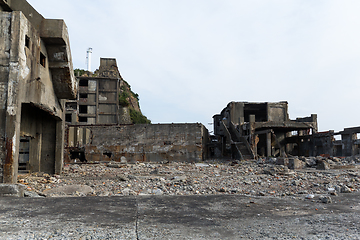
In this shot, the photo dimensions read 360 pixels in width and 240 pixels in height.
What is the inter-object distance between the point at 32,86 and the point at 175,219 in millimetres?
5908

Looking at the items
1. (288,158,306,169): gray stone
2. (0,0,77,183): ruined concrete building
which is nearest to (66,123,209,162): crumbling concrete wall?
(288,158,306,169): gray stone

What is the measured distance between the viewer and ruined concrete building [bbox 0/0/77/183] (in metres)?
6.07

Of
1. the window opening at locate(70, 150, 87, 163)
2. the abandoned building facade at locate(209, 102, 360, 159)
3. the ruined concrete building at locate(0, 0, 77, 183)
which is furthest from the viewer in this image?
the abandoned building facade at locate(209, 102, 360, 159)

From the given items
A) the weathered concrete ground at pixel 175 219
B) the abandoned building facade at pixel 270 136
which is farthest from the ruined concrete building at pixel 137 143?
the weathered concrete ground at pixel 175 219

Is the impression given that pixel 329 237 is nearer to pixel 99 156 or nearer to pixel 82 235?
pixel 82 235

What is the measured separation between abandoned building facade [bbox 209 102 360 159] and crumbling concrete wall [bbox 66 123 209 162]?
4357mm

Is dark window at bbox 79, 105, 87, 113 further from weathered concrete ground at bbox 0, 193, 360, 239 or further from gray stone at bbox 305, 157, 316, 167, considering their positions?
weathered concrete ground at bbox 0, 193, 360, 239

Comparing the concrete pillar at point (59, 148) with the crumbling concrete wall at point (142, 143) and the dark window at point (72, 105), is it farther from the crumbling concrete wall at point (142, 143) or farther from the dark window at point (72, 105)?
the dark window at point (72, 105)

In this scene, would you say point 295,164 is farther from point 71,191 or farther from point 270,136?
point 71,191

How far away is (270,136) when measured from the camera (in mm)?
19938

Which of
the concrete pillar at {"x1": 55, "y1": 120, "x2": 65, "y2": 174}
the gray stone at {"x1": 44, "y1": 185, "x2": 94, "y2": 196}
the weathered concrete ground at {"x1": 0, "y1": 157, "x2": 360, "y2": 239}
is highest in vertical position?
the concrete pillar at {"x1": 55, "y1": 120, "x2": 65, "y2": 174}

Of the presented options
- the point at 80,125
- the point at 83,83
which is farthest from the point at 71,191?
the point at 83,83

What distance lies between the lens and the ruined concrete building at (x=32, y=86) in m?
6.07

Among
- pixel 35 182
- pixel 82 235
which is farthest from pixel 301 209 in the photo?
pixel 35 182
